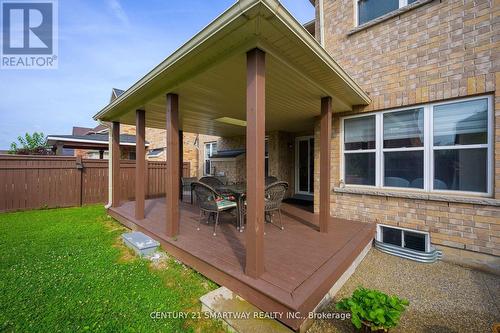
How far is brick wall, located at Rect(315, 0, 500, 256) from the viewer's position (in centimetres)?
339

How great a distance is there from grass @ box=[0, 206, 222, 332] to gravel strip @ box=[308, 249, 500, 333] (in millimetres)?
1667

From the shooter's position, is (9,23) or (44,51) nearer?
(9,23)

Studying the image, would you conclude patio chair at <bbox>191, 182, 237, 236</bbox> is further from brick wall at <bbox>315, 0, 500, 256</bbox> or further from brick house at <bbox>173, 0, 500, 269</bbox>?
brick wall at <bbox>315, 0, 500, 256</bbox>

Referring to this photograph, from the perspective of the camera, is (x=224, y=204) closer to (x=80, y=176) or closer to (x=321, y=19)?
(x=321, y=19)

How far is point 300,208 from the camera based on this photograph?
6.21m

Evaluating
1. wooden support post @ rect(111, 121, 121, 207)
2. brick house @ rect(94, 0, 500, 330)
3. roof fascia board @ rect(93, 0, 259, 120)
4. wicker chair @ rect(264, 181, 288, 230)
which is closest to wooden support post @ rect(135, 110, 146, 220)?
brick house @ rect(94, 0, 500, 330)

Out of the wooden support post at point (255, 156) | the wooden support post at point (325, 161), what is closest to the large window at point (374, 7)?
the wooden support post at point (325, 161)

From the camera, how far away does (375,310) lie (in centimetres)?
A: 185

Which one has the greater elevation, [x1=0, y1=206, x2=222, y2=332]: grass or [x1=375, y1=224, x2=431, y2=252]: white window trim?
[x1=375, y1=224, x2=431, y2=252]: white window trim

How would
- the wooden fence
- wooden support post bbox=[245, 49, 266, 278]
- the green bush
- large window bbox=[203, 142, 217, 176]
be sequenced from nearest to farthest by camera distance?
1. the green bush
2. wooden support post bbox=[245, 49, 266, 278]
3. the wooden fence
4. large window bbox=[203, 142, 217, 176]

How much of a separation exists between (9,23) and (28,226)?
5615 mm

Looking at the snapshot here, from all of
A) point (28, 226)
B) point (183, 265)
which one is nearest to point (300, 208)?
point (183, 265)

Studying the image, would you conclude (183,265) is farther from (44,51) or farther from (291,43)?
(44,51)

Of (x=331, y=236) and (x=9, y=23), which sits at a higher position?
(x=9, y=23)
